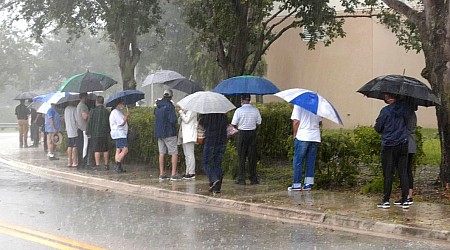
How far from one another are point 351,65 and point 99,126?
1614 cm

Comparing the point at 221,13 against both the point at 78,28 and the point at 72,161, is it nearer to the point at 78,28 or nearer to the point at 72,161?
the point at 72,161

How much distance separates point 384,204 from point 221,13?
7862 mm

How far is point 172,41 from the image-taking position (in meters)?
52.3

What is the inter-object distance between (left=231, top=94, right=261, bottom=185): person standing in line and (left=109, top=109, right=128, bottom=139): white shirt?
3.66 metres

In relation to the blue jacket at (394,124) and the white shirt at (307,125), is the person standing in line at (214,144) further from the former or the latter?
the blue jacket at (394,124)

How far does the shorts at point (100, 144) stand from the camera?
1756 cm

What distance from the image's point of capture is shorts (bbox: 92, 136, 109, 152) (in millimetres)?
17562

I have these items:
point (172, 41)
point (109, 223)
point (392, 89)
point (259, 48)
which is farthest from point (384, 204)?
point (172, 41)

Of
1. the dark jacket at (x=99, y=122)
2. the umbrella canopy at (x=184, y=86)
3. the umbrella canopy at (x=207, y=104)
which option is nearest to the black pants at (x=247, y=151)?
the umbrella canopy at (x=207, y=104)

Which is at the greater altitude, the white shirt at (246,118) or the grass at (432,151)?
the white shirt at (246,118)

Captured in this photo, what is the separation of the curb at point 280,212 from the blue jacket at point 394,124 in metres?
1.62

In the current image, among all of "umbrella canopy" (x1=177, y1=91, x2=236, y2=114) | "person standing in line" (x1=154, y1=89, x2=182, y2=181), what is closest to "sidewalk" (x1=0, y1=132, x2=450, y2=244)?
"person standing in line" (x1=154, y1=89, x2=182, y2=181)

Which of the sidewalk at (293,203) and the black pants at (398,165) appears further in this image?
the black pants at (398,165)

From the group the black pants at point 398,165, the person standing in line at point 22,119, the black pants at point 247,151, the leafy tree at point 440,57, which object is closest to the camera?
the black pants at point 398,165
